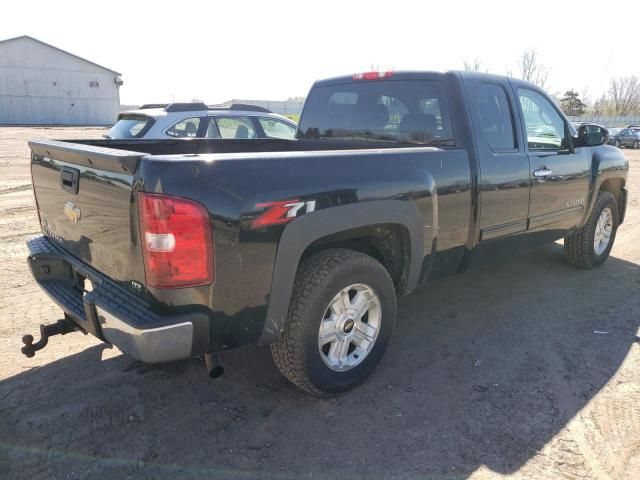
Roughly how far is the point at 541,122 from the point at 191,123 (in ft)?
16.6

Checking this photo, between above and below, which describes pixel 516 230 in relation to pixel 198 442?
above

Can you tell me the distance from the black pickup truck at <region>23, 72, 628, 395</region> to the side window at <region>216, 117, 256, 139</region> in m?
3.62

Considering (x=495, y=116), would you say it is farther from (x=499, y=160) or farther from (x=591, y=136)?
(x=591, y=136)

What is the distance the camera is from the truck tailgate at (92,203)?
2.31 meters

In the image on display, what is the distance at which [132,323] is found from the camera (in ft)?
7.38

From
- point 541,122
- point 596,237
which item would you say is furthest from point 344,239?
point 596,237

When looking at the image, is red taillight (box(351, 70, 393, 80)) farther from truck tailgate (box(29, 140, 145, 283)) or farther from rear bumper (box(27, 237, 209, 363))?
rear bumper (box(27, 237, 209, 363))

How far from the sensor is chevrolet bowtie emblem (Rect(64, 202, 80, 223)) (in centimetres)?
278

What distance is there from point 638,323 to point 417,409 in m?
2.46

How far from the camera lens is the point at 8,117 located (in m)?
42.2

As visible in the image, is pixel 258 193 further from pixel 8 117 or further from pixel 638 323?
pixel 8 117

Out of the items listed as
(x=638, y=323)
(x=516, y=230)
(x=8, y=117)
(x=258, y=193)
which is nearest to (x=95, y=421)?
(x=258, y=193)

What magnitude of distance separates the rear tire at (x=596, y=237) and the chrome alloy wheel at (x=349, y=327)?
125 inches

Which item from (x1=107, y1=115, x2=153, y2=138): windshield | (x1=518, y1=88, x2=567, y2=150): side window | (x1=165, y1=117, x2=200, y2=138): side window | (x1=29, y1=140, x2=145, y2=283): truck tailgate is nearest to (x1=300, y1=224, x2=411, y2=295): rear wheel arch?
(x1=29, y1=140, x2=145, y2=283): truck tailgate
